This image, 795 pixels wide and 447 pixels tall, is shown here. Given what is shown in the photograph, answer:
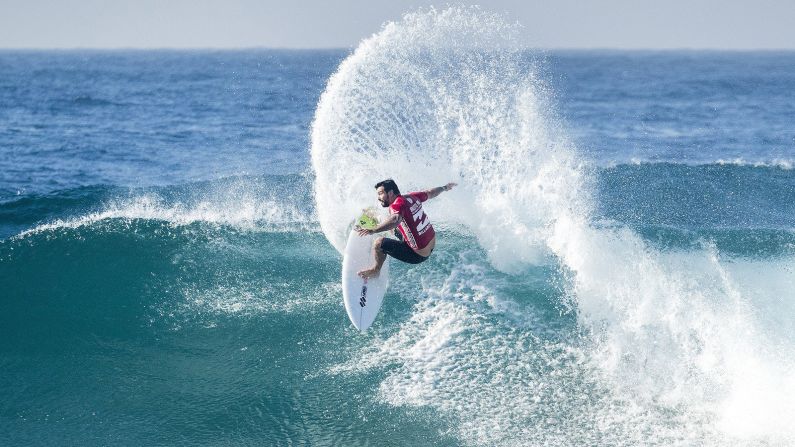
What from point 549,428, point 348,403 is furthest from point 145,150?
point 549,428

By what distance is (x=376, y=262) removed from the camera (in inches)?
438

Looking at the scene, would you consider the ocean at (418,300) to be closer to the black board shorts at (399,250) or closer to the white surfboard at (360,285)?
the white surfboard at (360,285)

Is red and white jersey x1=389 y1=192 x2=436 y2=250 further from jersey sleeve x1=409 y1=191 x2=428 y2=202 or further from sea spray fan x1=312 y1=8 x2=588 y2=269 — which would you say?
sea spray fan x1=312 y1=8 x2=588 y2=269

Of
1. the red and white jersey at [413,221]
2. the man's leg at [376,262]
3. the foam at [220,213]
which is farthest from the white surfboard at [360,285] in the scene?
the foam at [220,213]

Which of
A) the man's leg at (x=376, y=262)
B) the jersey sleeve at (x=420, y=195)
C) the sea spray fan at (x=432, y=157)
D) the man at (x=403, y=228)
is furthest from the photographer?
the sea spray fan at (x=432, y=157)

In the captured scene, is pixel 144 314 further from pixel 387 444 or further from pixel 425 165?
pixel 425 165

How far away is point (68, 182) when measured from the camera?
23.2 metres

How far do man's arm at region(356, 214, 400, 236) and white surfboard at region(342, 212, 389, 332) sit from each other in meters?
1.03

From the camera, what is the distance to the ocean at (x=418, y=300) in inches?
390

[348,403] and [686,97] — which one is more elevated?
[686,97]

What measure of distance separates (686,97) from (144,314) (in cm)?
4565

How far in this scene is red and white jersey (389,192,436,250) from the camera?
10422 mm

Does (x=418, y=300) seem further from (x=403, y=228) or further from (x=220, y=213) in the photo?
(x=220, y=213)

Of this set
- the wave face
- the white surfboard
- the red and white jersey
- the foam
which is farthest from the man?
the foam
